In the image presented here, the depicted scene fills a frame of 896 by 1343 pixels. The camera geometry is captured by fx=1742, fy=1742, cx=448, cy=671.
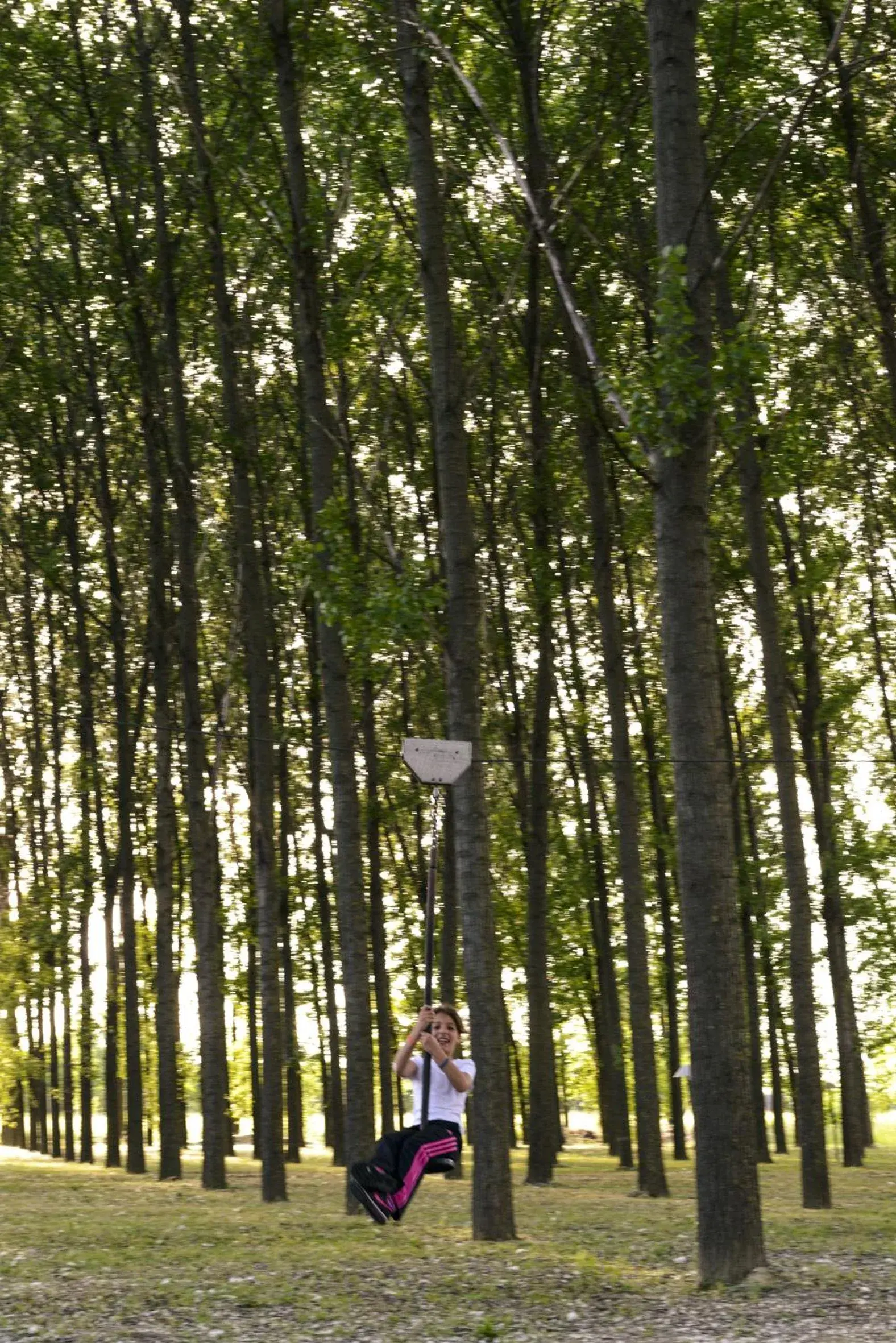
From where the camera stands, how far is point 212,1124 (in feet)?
76.3

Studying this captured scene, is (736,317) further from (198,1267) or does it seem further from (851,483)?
(198,1267)

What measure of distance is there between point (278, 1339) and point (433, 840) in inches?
121

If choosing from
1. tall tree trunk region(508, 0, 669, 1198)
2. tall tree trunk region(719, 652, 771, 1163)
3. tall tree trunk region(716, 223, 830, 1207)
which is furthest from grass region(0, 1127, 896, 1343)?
tall tree trunk region(719, 652, 771, 1163)

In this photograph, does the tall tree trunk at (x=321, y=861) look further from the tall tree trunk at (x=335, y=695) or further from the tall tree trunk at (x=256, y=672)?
the tall tree trunk at (x=335, y=695)

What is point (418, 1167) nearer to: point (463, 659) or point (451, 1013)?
point (451, 1013)

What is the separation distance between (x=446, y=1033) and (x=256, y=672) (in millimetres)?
10348

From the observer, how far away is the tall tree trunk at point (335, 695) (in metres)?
18.2

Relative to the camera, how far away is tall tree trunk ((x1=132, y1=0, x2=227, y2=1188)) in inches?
870

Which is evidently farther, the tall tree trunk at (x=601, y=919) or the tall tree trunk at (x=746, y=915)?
the tall tree trunk at (x=601, y=919)

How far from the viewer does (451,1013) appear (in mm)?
11266

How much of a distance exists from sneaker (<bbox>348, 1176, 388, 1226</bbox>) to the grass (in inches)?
26.4

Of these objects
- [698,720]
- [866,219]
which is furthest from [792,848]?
[698,720]

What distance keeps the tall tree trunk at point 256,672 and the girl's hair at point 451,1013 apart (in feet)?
30.1

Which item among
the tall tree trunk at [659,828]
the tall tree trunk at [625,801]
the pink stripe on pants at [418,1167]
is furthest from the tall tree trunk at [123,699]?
the pink stripe on pants at [418,1167]
